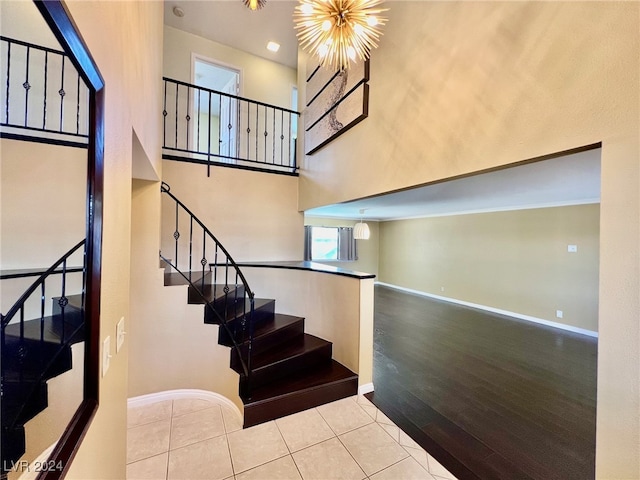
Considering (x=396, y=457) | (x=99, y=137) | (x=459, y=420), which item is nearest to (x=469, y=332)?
(x=459, y=420)

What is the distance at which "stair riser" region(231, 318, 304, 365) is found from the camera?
2.67 m

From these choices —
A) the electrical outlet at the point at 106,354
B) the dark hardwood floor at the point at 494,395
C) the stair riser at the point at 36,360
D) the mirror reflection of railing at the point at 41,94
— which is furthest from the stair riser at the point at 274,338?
the mirror reflection of railing at the point at 41,94

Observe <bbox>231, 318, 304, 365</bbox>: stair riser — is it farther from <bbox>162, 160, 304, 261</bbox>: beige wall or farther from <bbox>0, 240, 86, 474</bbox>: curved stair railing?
<bbox>0, 240, 86, 474</bbox>: curved stair railing

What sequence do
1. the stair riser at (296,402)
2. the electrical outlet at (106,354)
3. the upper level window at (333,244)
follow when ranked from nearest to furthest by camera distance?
the electrical outlet at (106,354) → the stair riser at (296,402) → the upper level window at (333,244)

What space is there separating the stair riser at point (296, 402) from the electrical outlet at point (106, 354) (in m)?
1.49

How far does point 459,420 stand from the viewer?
2260mm

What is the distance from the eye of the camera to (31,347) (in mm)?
673

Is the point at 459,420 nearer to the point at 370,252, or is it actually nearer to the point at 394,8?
the point at 394,8

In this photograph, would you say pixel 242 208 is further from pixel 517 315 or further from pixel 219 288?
pixel 517 315

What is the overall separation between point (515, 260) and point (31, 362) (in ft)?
21.8

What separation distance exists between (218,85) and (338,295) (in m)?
5.35

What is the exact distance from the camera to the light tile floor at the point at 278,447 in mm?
1813

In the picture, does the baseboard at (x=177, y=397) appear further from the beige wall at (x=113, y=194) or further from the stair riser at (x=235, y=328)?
the beige wall at (x=113, y=194)

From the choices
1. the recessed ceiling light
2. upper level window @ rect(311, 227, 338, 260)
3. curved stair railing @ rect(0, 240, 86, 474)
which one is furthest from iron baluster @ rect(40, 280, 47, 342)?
upper level window @ rect(311, 227, 338, 260)
